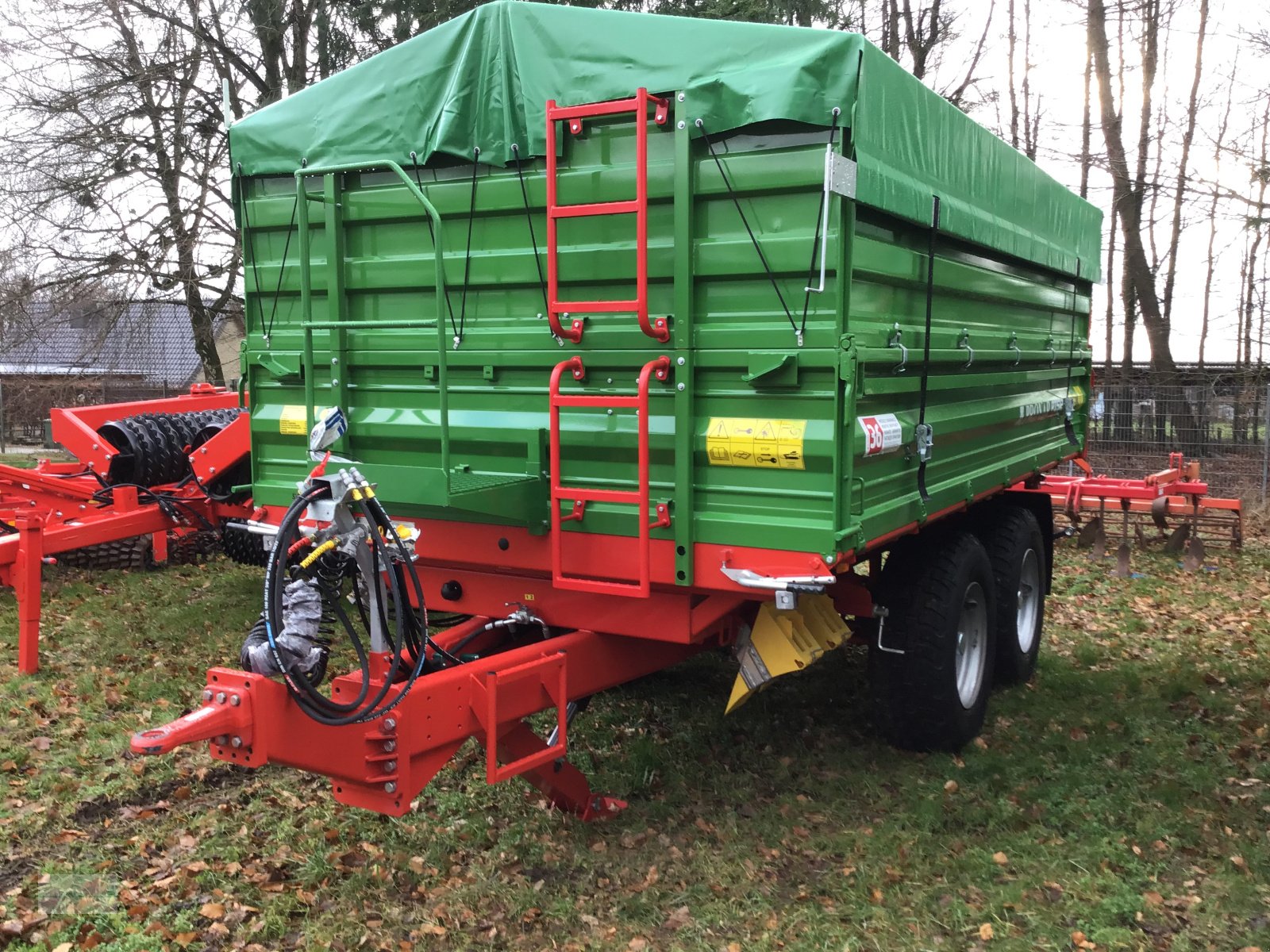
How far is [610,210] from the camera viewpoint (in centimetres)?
349

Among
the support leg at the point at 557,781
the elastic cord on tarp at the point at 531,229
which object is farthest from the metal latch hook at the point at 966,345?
the support leg at the point at 557,781

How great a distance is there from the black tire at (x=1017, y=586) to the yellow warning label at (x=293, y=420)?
11.4 ft

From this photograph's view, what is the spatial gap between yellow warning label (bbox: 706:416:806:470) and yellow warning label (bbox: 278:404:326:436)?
175 cm

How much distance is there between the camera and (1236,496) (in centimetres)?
1334

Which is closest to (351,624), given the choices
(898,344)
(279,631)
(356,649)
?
(356,649)

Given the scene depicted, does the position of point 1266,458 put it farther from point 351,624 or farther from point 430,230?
point 351,624

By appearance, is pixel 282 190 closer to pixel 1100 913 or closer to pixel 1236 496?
pixel 1100 913

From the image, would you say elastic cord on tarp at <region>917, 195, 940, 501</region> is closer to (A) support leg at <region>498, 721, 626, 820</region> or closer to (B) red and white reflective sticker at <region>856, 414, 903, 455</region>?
(B) red and white reflective sticker at <region>856, 414, 903, 455</region>

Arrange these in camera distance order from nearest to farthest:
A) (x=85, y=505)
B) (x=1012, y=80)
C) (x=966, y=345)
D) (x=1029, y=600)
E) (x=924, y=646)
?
(x=924, y=646)
(x=966, y=345)
(x=1029, y=600)
(x=85, y=505)
(x=1012, y=80)

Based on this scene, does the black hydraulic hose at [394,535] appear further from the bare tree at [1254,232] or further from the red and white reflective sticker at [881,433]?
the bare tree at [1254,232]

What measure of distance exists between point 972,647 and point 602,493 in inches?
93.7

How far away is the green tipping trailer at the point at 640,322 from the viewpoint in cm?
336

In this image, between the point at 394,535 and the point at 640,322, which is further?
the point at 640,322

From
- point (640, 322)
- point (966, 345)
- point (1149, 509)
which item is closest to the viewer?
point (640, 322)
